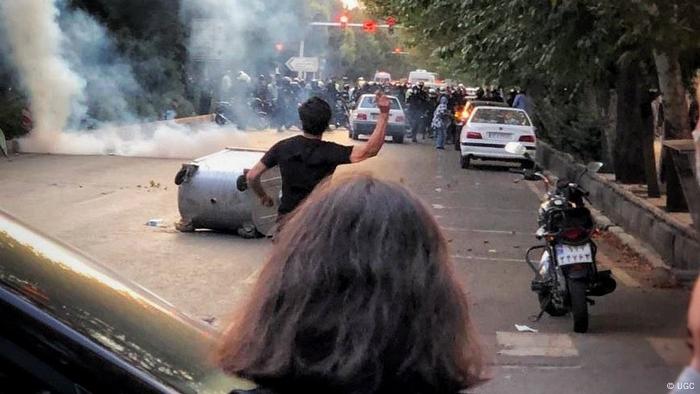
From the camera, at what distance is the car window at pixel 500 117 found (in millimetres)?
26969

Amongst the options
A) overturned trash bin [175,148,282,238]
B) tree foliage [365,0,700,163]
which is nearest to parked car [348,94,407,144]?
tree foliage [365,0,700,163]

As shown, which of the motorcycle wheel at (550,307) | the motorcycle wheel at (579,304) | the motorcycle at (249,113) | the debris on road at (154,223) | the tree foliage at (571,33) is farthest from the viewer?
the motorcycle at (249,113)

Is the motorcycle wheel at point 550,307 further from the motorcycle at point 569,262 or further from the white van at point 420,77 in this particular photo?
the white van at point 420,77

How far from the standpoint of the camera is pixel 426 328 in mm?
1848

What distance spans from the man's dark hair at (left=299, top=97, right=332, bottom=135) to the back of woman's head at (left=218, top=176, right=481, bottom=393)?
582 centimetres

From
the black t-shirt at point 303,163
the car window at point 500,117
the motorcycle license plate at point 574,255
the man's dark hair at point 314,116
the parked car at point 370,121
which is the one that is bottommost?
the parked car at point 370,121

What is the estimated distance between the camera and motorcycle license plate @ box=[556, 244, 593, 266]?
8.56m

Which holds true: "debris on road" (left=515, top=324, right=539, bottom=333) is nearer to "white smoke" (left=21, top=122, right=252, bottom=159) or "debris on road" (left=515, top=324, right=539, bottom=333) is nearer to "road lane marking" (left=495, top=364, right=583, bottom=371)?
"road lane marking" (left=495, top=364, right=583, bottom=371)

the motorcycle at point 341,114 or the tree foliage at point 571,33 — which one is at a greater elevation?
the tree foliage at point 571,33

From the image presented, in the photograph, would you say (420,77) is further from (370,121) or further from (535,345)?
(535,345)

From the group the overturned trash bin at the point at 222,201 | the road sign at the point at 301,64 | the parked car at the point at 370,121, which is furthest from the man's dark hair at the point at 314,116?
the road sign at the point at 301,64

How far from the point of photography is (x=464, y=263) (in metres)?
12.0

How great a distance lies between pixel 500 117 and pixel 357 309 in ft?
85.2

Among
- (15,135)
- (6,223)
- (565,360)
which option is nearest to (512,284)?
(565,360)
